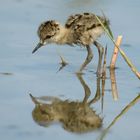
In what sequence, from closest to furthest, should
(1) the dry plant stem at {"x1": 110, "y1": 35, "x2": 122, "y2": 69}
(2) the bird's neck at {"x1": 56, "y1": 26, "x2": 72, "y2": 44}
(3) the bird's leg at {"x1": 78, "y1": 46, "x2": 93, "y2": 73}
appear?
(1) the dry plant stem at {"x1": 110, "y1": 35, "x2": 122, "y2": 69}, (3) the bird's leg at {"x1": 78, "y1": 46, "x2": 93, "y2": 73}, (2) the bird's neck at {"x1": 56, "y1": 26, "x2": 72, "y2": 44}

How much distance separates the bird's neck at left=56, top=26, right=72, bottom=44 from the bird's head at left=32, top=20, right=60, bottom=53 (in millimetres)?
67

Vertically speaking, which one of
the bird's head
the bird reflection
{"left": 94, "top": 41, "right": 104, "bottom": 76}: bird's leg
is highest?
the bird reflection

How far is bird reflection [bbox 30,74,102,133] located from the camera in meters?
6.29

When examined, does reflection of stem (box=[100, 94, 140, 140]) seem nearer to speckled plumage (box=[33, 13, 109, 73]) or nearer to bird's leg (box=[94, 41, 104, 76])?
bird's leg (box=[94, 41, 104, 76])

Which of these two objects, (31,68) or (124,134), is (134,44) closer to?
(31,68)

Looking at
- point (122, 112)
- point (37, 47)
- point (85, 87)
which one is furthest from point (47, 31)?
point (122, 112)

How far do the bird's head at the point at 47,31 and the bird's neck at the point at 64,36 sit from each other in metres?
0.07

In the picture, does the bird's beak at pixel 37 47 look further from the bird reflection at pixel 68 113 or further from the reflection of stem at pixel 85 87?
the bird reflection at pixel 68 113

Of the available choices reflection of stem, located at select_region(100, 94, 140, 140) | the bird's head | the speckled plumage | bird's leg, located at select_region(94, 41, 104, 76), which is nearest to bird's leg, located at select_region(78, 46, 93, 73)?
the speckled plumage

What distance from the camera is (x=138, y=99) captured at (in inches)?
275

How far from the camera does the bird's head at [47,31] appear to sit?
823 cm

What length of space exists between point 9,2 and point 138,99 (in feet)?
12.3

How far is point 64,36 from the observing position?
8430mm

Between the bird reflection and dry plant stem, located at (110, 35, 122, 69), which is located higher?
the bird reflection
